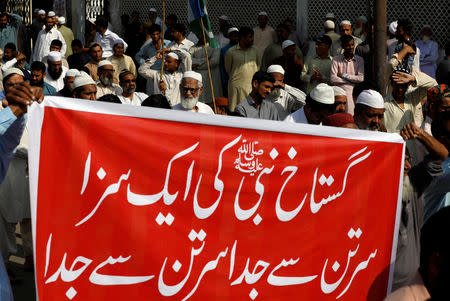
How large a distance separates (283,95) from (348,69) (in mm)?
1807

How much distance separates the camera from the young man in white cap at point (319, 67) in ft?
36.5

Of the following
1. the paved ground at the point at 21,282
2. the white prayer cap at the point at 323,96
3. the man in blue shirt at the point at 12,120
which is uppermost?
the man in blue shirt at the point at 12,120

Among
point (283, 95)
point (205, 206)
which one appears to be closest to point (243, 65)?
point (283, 95)

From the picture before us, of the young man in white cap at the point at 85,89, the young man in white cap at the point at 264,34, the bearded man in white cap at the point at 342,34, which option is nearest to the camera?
the young man in white cap at the point at 85,89

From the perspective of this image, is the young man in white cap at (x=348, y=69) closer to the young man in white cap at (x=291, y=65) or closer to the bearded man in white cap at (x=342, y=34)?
the young man in white cap at (x=291, y=65)

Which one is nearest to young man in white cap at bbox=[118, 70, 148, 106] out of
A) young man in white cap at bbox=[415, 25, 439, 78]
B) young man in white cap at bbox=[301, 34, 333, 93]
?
young man in white cap at bbox=[301, 34, 333, 93]

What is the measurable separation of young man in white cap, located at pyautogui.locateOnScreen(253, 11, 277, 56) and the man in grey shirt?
6.08 metres

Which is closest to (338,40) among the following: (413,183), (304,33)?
(304,33)

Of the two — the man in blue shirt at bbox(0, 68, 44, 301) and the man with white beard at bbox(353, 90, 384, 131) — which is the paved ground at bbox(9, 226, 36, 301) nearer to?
the man in blue shirt at bbox(0, 68, 44, 301)

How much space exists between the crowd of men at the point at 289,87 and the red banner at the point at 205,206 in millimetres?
259

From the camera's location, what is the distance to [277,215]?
479cm

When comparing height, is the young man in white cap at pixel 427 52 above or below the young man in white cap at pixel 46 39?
above

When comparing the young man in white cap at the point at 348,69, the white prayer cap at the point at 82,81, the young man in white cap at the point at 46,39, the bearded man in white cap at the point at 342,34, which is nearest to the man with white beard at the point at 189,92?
the white prayer cap at the point at 82,81

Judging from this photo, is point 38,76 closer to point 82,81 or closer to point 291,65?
point 82,81
